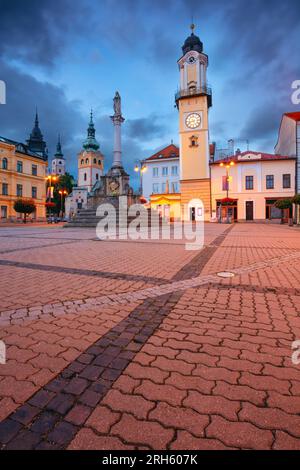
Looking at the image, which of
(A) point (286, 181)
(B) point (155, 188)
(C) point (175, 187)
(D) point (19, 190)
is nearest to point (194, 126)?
(C) point (175, 187)

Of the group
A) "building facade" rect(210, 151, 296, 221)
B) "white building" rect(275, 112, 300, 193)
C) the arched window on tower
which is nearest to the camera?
"white building" rect(275, 112, 300, 193)

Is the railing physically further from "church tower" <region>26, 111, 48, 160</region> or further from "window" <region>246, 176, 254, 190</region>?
"church tower" <region>26, 111, 48, 160</region>

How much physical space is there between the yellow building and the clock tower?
100.0 ft

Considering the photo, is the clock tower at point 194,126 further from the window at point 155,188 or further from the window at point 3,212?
the window at point 3,212

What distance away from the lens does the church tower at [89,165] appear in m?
80.0

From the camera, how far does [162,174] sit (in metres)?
53.4

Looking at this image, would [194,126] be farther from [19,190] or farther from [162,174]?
[19,190]

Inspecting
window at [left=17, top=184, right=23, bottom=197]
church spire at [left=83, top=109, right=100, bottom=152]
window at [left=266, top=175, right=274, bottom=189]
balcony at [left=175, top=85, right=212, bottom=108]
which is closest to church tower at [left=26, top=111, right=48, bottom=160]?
church spire at [left=83, top=109, right=100, bottom=152]

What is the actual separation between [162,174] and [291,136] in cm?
2419

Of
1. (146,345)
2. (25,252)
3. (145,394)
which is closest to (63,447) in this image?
(145,394)

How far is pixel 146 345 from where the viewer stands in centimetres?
265

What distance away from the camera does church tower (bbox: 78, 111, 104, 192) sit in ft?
262

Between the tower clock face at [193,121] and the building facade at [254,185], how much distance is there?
6.86 metres

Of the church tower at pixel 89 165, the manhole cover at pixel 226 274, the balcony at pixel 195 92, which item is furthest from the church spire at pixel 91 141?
the manhole cover at pixel 226 274
